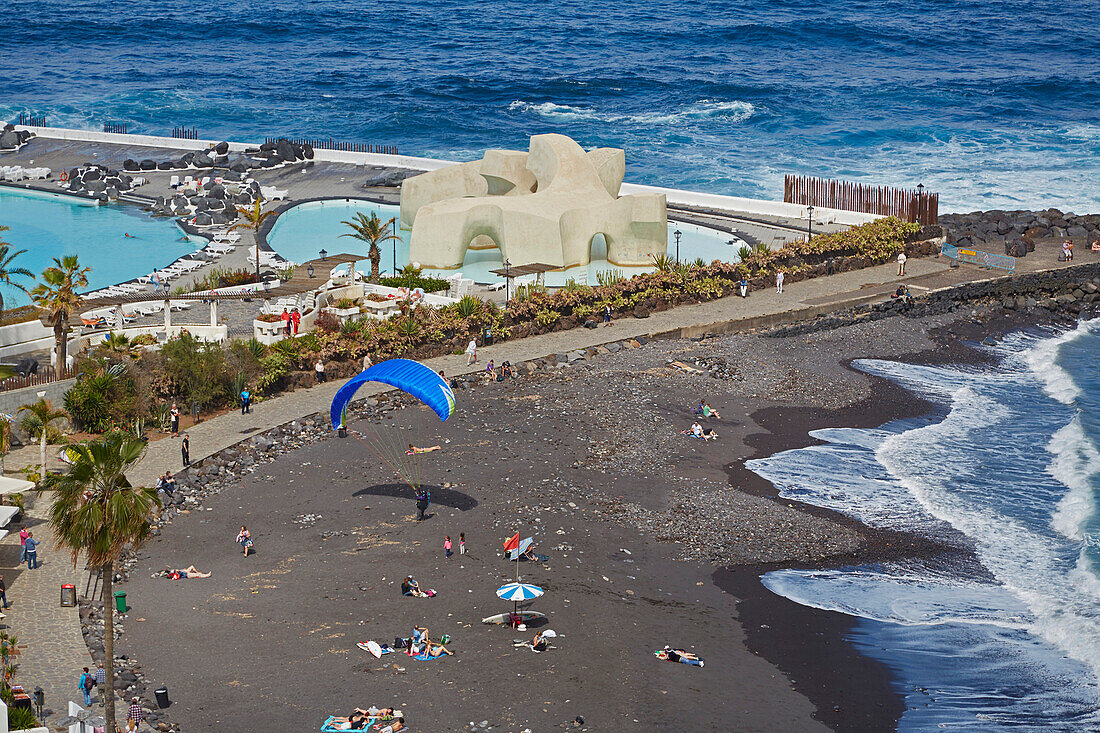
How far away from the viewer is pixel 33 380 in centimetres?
3334

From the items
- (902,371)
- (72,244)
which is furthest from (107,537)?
(72,244)

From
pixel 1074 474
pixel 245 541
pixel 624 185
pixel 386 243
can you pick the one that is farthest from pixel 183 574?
pixel 624 185

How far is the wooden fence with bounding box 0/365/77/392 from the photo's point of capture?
32938 millimetres

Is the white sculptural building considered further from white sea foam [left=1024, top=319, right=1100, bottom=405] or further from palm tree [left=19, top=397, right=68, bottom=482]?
palm tree [left=19, top=397, right=68, bottom=482]

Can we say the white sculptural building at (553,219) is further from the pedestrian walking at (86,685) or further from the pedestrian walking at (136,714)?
the pedestrian walking at (136,714)

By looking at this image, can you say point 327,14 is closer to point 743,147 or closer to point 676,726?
point 743,147

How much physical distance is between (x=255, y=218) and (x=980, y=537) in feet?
102

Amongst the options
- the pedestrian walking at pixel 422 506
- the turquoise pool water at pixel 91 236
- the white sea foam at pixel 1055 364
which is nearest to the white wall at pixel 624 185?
the turquoise pool water at pixel 91 236

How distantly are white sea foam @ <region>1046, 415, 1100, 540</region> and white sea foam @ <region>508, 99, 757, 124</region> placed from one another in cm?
6090

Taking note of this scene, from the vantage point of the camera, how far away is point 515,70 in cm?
11588

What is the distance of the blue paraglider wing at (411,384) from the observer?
27.5m

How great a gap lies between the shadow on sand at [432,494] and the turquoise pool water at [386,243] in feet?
55.7

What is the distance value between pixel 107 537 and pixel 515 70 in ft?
337

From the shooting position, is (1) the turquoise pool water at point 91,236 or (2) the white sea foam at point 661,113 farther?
(2) the white sea foam at point 661,113
